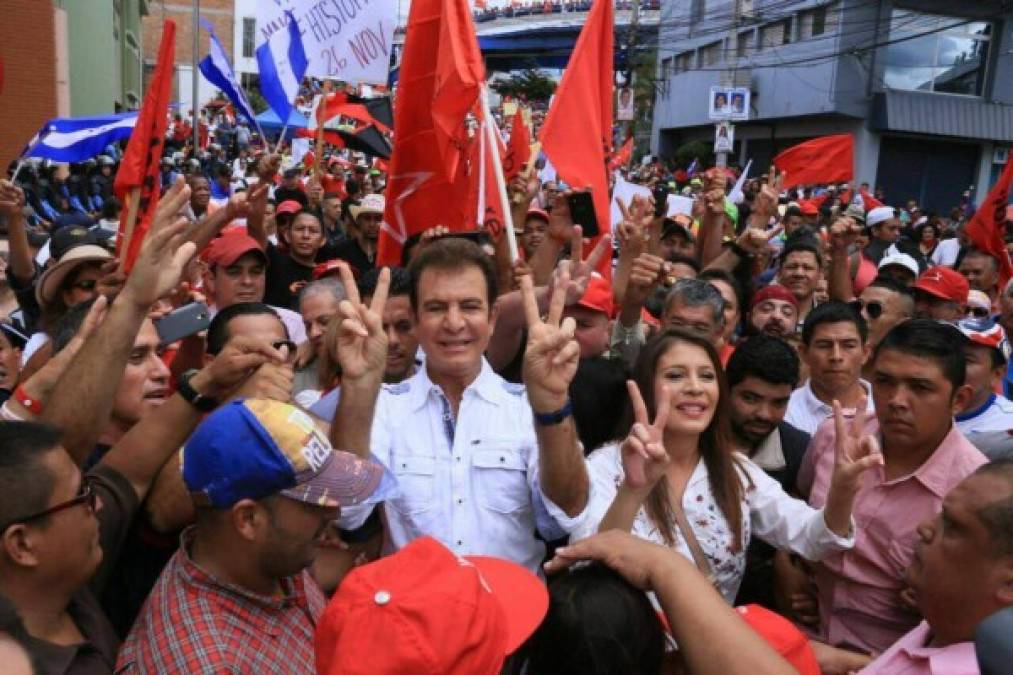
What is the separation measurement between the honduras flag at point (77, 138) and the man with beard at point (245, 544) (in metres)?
6.23

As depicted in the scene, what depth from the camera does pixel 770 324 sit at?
4449 millimetres

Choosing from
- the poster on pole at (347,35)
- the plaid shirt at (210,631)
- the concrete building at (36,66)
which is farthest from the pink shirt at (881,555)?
the concrete building at (36,66)

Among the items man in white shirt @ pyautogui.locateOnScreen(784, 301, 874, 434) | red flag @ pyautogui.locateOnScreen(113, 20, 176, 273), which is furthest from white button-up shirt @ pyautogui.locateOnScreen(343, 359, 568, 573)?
red flag @ pyautogui.locateOnScreen(113, 20, 176, 273)

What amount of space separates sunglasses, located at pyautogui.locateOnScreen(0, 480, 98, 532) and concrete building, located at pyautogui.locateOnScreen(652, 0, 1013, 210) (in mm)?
24884

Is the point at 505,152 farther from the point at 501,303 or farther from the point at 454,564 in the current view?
the point at 454,564

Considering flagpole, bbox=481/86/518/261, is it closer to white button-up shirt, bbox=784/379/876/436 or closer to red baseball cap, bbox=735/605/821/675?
white button-up shirt, bbox=784/379/876/436

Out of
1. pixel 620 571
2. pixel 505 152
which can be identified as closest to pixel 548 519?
pixel 620 571

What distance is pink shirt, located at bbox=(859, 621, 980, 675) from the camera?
1.73 metres

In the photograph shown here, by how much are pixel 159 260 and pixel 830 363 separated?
8.98 ft

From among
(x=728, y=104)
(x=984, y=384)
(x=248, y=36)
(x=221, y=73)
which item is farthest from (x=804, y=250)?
(x=248, y=36)

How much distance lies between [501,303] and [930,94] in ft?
89.6

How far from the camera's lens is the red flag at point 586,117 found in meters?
4.40

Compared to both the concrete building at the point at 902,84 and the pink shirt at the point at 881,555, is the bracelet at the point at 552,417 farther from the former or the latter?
the concrete building at the point at 902,84

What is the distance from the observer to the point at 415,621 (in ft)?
4.79
